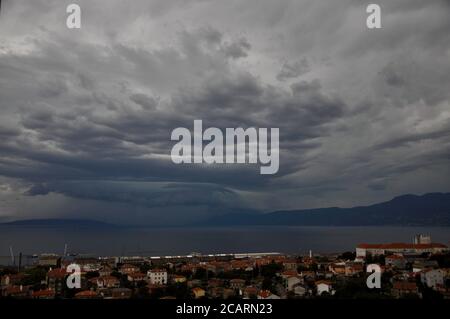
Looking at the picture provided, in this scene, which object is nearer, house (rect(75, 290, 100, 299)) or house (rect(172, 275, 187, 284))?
house (rect(75, 290, 100, 299))

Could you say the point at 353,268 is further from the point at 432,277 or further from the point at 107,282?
the point at 107,282

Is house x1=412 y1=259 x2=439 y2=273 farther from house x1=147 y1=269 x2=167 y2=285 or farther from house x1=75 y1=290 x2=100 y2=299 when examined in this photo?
house x1=75 y1=290 x2=100 y2=299

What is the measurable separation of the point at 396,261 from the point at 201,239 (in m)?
2.18

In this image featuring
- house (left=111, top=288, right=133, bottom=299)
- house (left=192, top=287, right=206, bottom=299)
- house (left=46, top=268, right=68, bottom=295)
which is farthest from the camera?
house (left=46, top=268, right=68, bottom=295)

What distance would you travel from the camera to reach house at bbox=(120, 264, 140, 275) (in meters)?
3.48

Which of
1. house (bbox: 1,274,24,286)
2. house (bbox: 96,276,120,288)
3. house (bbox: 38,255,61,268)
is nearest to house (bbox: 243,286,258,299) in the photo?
house (bbox: 96,276,120,288)

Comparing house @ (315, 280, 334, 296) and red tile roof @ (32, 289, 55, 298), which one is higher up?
red tile roof @ (32, 289, 55, 298)

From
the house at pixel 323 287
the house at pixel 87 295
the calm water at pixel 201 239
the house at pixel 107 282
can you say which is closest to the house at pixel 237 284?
the house at pixel 323 287

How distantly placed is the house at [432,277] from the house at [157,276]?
209 centimetres

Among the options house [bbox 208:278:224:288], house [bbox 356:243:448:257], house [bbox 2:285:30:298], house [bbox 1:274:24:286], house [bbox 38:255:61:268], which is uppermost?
house [bbox 356:243:448:257]

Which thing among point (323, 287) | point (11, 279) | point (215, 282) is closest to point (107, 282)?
point (11, 279)
